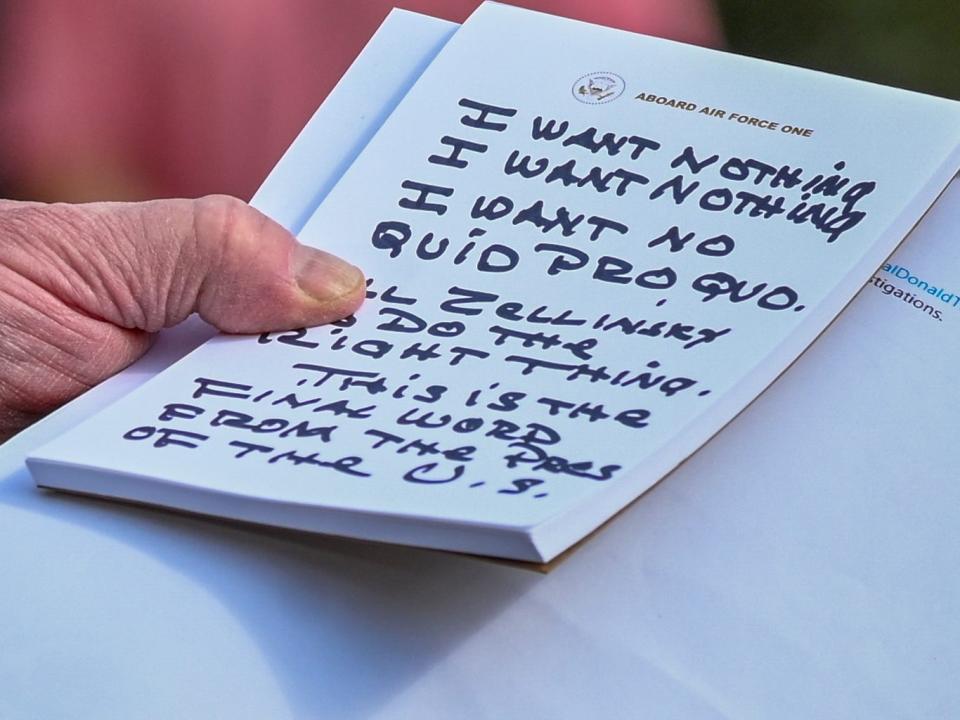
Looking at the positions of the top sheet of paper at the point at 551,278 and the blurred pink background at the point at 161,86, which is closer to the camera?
the top sheet of paper at the point at 551,278

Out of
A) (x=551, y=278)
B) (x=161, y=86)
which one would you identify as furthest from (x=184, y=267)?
(x=161, y=86)

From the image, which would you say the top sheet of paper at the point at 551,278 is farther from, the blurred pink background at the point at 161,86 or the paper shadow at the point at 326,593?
the blurred pink background at the point at 161,86

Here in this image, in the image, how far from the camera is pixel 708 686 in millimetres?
405

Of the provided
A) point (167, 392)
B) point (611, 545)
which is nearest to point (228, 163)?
point (167, 392)

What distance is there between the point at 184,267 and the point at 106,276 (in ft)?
0.14

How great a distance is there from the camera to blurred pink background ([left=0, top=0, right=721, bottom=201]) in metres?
0.91

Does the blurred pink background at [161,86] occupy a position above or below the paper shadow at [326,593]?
above

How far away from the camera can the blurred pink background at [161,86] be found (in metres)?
0.91

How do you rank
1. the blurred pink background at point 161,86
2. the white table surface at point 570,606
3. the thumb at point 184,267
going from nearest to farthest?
the white table surface at point 570,606
the thumb at point 184,267
the blurred pink background at point 161,86

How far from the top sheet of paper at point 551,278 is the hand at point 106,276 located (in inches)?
1.4

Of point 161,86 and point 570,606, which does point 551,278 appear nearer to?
point 570,606

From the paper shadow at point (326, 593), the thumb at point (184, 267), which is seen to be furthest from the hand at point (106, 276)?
the paper shadow at point (326, 593)

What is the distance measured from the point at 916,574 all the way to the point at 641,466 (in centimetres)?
13

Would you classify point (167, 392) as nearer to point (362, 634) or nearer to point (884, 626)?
point (362, 634)
